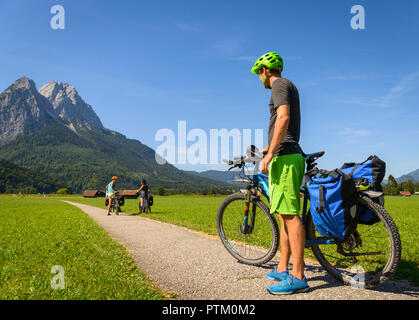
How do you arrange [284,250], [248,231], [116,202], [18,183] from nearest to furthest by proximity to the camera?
[284,250] → [248,231] → [116,202] → [18,183]

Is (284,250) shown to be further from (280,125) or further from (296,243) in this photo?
(280,125)

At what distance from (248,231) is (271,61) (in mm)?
2669

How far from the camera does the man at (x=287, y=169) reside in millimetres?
3387

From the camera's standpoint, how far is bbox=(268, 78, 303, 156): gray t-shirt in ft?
11.3

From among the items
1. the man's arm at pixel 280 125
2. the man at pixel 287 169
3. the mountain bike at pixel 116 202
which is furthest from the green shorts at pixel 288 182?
the mountain bike at pixel 116 202

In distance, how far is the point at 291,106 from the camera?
355 cm

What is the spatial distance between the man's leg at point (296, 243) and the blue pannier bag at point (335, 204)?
241 mm

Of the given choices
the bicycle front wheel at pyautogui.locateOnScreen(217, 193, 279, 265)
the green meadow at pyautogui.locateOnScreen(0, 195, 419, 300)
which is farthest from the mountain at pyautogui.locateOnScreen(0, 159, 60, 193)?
the bicycle front wheel at pyautogui.locateOnScreen(217, 193, 279, 265)

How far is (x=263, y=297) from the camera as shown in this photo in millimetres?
3176

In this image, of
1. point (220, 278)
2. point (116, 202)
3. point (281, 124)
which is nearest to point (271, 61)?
point (281, 124)

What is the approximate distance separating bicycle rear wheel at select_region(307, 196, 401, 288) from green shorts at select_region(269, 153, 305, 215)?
22.3 inches

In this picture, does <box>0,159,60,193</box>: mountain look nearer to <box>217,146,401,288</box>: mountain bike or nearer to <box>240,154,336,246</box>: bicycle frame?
<box>217,146,401,288</box>: mountain bike

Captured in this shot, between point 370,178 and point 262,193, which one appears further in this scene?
point 262,193
